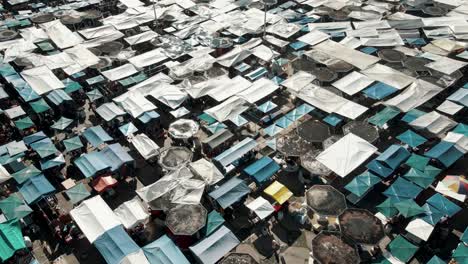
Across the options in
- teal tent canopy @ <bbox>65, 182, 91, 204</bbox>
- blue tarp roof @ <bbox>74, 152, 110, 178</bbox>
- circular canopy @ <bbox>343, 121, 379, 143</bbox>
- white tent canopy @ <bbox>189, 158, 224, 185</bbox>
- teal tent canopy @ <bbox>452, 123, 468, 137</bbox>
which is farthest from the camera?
circular canopy @ <bbox>343, 121, 379, 143</bbox>

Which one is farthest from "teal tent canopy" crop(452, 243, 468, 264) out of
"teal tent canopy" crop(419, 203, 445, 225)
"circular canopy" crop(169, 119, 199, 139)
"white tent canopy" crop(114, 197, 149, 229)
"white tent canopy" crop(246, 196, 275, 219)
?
"circular canopy" crop(169, 119, 199, 139)

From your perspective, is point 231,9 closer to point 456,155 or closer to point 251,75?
point 251,75

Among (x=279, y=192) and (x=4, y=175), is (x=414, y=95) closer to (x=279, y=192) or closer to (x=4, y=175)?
(x=279, y=192)

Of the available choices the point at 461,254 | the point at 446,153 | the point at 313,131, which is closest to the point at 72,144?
the point at 313,131

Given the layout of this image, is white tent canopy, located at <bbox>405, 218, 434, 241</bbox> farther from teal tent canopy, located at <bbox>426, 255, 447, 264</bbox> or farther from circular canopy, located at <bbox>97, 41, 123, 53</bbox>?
circular canopy, located at <bbox>97, 41, 123, 53</bbox>

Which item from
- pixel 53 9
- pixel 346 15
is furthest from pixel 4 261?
pixel 346 15

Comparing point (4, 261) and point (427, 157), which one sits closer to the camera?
point (4, 261)

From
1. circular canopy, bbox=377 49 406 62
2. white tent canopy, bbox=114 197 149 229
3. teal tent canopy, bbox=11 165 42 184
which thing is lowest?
→ white tent canopy, bbox=114 197 149 229
